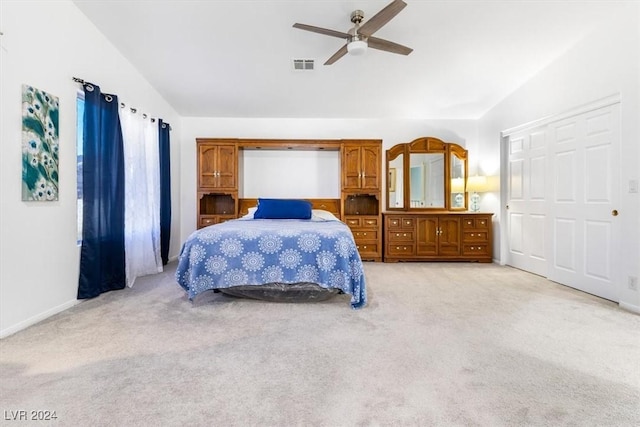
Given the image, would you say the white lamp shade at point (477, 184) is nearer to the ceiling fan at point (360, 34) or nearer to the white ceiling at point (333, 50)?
the white ceiling at point (333, 50)

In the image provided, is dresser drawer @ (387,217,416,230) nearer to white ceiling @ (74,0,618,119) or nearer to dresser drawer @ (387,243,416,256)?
dresser drawer @ (387,243,416,256)

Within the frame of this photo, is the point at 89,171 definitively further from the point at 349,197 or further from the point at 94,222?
the point at 349,197

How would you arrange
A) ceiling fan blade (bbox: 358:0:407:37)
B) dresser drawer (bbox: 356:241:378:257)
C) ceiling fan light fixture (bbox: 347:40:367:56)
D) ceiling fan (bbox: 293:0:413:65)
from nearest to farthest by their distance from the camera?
ceiling fan blade (bbox: 358:0:407:37), ceiling fan (bbox: 293:0:413:65), ceiling fan light fixture (bbox: 347:40:367:56), dresser drawer (bbox: 356:241:378:257)

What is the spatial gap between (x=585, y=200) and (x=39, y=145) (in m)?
5.08

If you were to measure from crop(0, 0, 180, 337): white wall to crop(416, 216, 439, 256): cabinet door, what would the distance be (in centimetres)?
436

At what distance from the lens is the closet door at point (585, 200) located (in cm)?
289

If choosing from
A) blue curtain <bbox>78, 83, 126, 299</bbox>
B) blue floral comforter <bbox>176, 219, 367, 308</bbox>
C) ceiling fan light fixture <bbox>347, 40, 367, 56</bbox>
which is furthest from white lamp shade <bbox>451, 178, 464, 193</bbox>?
blue curtain <bbox>78, 83, 126, 299</bbox>

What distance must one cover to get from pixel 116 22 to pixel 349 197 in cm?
387

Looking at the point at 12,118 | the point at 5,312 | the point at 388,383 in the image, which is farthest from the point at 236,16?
the point at 388,383

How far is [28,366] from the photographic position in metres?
1.68

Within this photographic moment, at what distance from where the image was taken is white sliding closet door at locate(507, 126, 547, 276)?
12.6 feet

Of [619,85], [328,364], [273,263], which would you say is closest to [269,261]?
[273,263]

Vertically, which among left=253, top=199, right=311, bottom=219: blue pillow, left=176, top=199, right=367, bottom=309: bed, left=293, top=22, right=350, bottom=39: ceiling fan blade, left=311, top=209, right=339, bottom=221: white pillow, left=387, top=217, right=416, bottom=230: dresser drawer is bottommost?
left=176, top=199, right=367, bottom=309: bed

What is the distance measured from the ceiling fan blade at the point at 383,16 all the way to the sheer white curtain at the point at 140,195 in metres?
2.73
